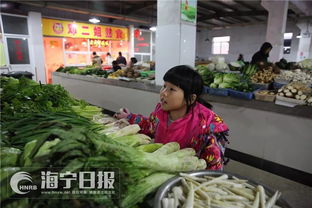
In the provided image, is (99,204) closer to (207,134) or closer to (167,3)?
(207,134)

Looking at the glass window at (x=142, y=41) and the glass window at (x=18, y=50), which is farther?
the glass window at (x=142, y=41)

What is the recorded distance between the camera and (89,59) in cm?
1216

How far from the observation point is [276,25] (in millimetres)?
8047

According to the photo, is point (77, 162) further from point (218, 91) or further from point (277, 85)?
point (277, 85)

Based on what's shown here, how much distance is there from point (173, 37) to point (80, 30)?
901 cm

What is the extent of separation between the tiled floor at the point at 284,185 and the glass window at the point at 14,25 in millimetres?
10111

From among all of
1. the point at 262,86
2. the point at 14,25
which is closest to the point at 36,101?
the point at 262,86

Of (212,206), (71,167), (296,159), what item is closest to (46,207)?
(71,167)

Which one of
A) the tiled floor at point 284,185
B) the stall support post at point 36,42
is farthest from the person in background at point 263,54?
the stall support post at point 36,42

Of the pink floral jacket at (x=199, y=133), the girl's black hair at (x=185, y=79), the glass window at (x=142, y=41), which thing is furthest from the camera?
the glass window at (x=142, y=41)

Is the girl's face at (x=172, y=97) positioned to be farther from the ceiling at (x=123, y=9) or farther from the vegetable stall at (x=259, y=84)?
the ceiling at (x=123, y=9)

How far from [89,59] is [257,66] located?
969cm

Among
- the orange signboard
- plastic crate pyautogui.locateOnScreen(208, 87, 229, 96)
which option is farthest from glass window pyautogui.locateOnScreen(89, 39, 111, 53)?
plastic crate pyautogui.locateOnScreen(208, 87, 229, 96)

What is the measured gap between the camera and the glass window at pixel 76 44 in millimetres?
11100
